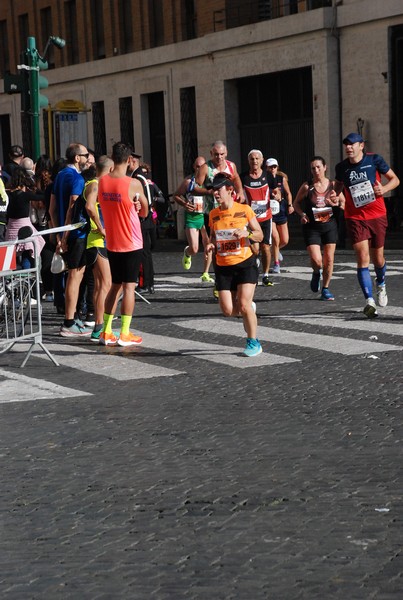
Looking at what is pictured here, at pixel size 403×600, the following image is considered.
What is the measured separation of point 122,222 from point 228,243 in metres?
1.06

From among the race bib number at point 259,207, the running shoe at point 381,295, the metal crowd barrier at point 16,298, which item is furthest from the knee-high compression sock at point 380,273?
the metal crowd barrier at point 16,298

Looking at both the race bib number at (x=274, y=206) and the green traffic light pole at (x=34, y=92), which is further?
the green traffic light pole at (x=34, y=92)

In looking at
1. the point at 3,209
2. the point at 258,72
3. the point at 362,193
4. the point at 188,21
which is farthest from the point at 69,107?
the point at 362,193

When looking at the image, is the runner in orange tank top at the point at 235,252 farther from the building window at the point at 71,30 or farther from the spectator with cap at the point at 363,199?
the building window at the point at 71,30

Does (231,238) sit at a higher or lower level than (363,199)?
lower

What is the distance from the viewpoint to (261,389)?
32.0ft

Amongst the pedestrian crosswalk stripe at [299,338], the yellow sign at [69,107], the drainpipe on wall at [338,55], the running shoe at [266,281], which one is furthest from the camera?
the drainpipe on wall at [338,55]

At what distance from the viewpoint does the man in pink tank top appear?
473 inches

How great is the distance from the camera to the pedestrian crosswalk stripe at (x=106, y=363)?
10.7 m

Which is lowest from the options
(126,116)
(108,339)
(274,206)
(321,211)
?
(108,339)

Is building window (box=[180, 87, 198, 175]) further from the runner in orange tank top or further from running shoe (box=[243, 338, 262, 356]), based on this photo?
running shoe (box=[243, 338, 262, 356])

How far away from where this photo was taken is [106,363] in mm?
11391

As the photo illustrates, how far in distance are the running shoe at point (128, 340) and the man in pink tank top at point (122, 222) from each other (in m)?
0.32

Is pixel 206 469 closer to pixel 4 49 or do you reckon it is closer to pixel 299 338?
pixel 299 338
